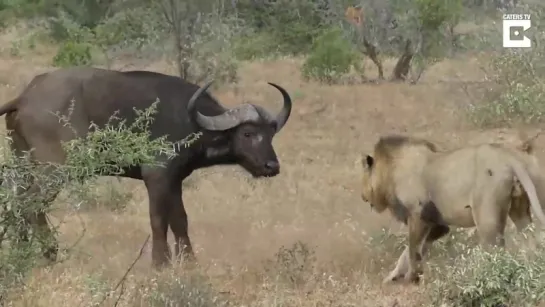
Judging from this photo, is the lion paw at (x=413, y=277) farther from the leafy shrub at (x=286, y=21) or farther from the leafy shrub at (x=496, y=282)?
the leafy shrub at (x=286, y=21)

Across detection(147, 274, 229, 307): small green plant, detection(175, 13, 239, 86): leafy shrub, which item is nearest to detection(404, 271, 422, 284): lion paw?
detection(147, 274, 229, 307): small green plant

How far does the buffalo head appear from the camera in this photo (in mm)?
9766

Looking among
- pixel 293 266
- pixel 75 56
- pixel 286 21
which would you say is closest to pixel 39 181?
pixel 293 266

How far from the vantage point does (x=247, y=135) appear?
9.85 m

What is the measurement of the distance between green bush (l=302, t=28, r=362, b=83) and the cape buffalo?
42.5ft

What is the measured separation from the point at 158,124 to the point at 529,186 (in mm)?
3634

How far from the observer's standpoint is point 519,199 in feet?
26.2

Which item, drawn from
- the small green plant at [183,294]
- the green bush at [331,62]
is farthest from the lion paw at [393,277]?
the green bush at [331,62]

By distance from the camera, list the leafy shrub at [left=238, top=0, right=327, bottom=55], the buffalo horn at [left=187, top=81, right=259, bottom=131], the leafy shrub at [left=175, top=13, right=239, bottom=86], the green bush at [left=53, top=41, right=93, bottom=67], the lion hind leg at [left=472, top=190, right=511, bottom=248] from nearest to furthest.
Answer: the lion hind leg at [left=472, top=190, right=511, bottom=248]
the buffalo horn at [left=187, top=81, right=259, bottom=131]
the leafy shrub at [left=175, top=13, right=239, bottom=86]
the green bush at [left=53, top=41, right=93, bottom=67]
the leafy shrub at [left=238, top=0, right=327, bottom=55]

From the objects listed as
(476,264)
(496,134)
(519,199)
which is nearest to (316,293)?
(476,264)

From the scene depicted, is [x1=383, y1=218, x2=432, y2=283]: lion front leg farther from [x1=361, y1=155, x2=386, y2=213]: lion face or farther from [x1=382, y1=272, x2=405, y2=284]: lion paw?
[x1=361, y1=155, x2=386, y2=213]: lion face

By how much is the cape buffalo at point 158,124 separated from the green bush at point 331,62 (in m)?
13.0

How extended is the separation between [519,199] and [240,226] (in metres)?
3.60

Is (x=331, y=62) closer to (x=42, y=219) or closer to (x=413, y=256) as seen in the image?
(x=413, y=256)
